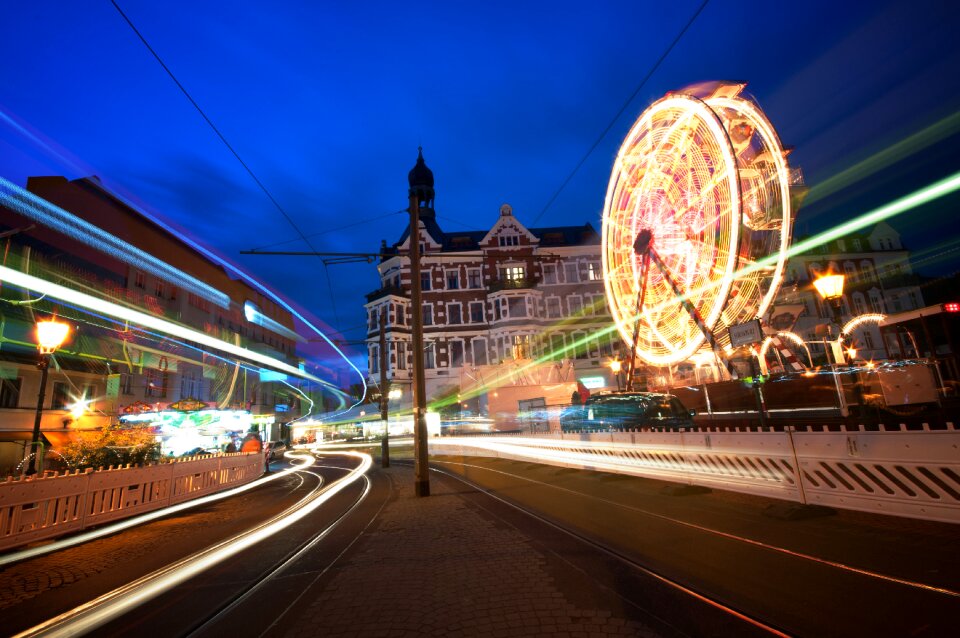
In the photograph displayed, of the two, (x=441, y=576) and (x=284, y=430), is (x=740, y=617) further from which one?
(x=284, y=430)

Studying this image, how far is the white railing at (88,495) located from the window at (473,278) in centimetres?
3433

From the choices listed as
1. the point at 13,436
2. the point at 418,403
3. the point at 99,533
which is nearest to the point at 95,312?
the point at 13,436

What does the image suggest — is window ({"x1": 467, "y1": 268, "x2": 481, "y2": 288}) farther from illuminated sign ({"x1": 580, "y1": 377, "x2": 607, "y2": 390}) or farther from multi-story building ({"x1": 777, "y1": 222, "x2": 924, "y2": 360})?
multi-story building ({"x1": 777, "y1": 222, "x2": 924, "y2": 360})

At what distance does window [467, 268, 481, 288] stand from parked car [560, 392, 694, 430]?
101 feet

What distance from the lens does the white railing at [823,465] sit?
5.98m

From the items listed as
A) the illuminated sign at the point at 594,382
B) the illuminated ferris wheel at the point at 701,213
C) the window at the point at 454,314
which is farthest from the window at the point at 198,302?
the illuminated sign at the point at 594,382

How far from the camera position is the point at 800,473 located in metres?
7.75

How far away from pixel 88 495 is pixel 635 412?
49.4 ft

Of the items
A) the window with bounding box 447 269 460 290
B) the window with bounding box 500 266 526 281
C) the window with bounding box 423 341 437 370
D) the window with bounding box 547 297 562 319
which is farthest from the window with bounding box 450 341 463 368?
the window with bounding box 547 297 562 319

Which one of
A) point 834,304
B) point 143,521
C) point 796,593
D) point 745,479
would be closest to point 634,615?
point 796,593

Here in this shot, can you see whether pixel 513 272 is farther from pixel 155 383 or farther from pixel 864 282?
pixel 864 282

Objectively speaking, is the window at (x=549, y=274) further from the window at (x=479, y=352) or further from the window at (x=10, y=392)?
the window at (x=10, y=392)

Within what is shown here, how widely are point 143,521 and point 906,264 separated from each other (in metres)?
64.0

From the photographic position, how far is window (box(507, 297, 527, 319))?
44031 mm
